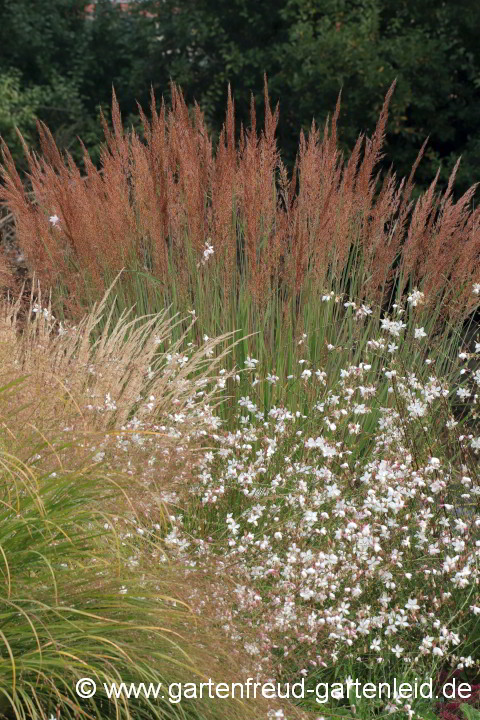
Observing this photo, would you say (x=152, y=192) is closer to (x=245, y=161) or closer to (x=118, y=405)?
(x=245, y=161)

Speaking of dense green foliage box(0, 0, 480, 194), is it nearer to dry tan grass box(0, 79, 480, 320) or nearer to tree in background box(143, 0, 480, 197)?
tree in background box(143, 0, 480, 197)

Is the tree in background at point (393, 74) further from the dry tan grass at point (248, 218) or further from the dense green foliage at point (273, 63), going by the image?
the dry tan grass at point (248, 218)

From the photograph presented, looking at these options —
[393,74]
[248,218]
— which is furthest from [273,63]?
[248,218]

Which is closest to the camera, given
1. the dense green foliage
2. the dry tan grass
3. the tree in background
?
the dry tan grass

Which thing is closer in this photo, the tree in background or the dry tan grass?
the dry tan grass

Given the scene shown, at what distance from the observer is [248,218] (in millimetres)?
4027

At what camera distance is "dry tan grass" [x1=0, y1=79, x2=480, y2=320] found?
4.18m

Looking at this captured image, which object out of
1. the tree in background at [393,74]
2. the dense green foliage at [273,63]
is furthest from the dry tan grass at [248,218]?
the tree in background at [393,74]

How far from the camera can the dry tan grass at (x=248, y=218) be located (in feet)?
13.7

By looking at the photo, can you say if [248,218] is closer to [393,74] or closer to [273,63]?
[393,74]

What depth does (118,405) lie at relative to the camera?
3.28 meters

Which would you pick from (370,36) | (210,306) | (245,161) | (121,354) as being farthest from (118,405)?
(370,36)

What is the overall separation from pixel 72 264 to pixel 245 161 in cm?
118

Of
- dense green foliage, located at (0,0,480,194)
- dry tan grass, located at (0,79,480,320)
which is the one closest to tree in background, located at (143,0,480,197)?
dense green foliage, located at (0,0,480,194)
